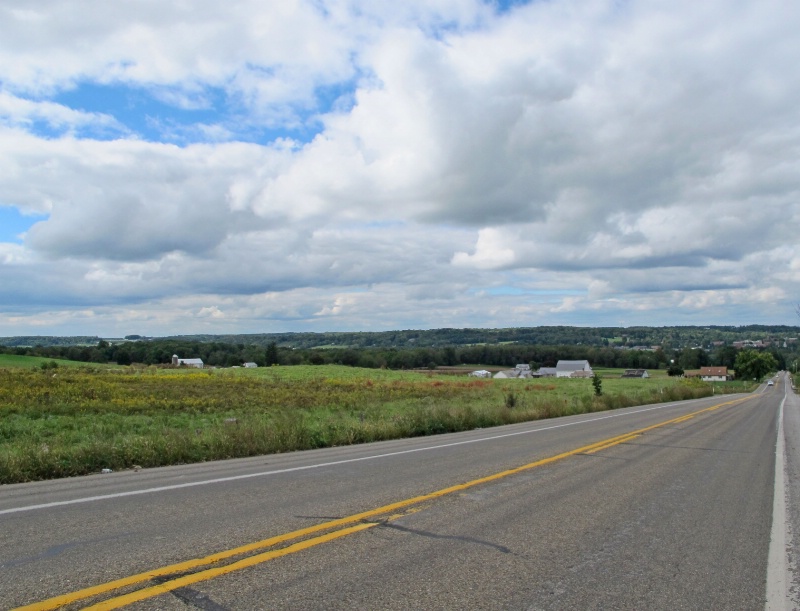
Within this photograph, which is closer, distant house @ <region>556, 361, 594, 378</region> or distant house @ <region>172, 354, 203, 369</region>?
distant house @ <region>172, 354, 203, 369</region>

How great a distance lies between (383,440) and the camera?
640 inches

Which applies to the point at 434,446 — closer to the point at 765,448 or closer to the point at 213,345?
the point at 765,448

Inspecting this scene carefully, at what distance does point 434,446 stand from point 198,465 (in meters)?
5.26

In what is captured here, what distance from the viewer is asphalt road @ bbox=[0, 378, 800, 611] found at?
4.57m

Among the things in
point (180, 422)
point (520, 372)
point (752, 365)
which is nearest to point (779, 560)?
point (180, 422)

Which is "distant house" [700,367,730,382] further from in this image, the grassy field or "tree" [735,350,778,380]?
the grassy field

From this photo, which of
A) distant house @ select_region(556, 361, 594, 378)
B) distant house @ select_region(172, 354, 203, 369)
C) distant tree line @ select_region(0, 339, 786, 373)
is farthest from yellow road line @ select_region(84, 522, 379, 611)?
distant house @ select_region(556, 361, 594, 378)

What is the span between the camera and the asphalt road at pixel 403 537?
4.57 metres

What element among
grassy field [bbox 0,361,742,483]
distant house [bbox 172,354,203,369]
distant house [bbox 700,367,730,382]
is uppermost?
grassy field [bbox 0,361,742,483]

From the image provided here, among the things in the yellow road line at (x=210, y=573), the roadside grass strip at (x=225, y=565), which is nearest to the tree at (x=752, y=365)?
the roadside grass strip at (x=225, y=565)

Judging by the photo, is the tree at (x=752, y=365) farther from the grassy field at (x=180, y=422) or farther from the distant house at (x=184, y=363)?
the distant house at (x=184, y=363)

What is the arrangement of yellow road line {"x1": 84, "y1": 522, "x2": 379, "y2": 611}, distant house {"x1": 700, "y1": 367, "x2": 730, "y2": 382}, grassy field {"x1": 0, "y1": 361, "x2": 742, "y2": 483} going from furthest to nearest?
1. distant house {"x1": 700, "y1": 367, "x2": 730, "y2": 382}
2. grassy field {"x1": 0, "y1": 361, "x2": 742, "y2": 483}
3. yellow road line {"x1": 84, "y1": 522, "x2": 379, "y2": 611}

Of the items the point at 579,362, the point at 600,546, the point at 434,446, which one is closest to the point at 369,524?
the point at 600,546

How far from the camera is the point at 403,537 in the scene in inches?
235
